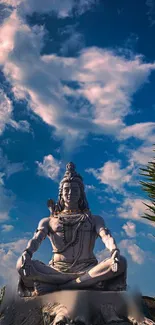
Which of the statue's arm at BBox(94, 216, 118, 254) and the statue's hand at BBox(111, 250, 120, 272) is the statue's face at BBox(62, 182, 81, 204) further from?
the statue's hand at BBox(111, 250, 120, 272)

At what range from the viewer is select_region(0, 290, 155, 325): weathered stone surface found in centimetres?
632

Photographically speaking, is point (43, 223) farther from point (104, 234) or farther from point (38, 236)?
point (104, 234)

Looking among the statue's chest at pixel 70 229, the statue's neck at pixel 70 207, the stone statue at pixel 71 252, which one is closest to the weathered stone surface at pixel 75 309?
the stone statue at pixel 71 252

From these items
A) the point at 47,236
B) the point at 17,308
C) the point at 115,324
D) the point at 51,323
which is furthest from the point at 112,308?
the point at 47,236

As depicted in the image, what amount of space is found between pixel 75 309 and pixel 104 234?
187 cm

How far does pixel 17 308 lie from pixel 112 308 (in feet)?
5.15

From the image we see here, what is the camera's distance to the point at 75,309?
6340mm

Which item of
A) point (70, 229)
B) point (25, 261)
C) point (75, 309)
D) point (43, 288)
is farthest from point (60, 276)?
point (70, 229)

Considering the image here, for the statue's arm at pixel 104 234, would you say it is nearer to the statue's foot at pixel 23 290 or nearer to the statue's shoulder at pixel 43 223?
the statue's shoulder at pixel 43 223

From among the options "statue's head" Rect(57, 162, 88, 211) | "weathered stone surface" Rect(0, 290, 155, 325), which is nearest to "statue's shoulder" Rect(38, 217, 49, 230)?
"statue's head" Rect(57, 162, 88, 211)

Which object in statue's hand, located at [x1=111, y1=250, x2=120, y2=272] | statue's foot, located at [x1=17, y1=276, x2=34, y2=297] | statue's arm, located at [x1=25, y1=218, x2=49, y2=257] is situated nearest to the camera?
statue's hand, located at [x1=111, y1=250, x2=120, y2=272]

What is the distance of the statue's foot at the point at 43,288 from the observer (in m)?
7.06

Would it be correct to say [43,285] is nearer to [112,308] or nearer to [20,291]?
[20,291]

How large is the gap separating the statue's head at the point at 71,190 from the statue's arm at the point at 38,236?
0.54m
